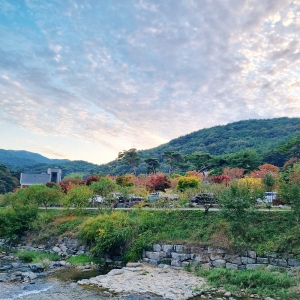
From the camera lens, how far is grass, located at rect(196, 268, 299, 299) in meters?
13.0

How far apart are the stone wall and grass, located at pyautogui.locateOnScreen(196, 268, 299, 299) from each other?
111 centimetres

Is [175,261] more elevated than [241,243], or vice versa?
[241,243]

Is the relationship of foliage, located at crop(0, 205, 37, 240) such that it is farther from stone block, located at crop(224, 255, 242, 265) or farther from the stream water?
stone block, located at crop(224, 255, 242, 265)

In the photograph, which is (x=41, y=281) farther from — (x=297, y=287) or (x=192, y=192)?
(x=192, y=192)

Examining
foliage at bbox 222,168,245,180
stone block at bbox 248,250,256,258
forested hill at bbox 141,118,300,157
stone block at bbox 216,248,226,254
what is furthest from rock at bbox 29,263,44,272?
forested hill at bbox 141,118,300,157

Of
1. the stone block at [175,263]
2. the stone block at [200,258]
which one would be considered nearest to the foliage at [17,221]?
the stone block at [175,263]

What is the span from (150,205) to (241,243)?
13.0 meters

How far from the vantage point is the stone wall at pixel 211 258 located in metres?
16.2

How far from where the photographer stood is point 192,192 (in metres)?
29.4

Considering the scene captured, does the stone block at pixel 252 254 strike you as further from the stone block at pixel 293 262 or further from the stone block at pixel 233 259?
the stone block at pixel 293 262

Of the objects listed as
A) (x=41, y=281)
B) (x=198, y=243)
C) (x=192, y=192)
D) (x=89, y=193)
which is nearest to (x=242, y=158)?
(x=192, y=192)

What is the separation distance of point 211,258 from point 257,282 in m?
3.99

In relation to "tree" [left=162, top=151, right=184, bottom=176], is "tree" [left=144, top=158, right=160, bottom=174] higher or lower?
lower

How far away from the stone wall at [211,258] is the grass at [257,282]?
3.63ft
